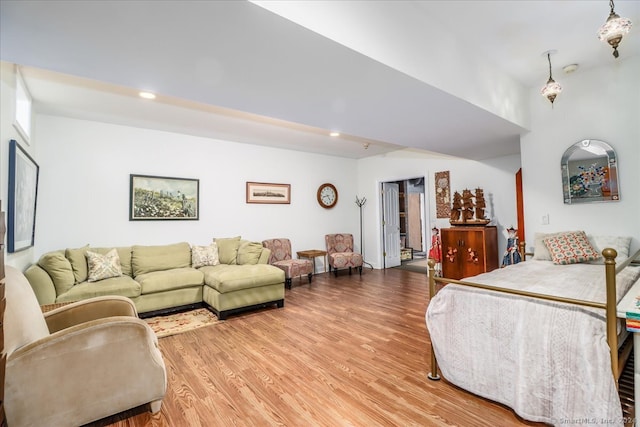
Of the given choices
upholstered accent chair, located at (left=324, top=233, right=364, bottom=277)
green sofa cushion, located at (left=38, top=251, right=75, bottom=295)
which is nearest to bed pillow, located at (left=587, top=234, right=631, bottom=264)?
upholstered accent chair, located at (left=324, top=233, right=364, bottom=277)

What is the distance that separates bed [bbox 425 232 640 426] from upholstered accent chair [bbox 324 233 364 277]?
385 centimetres

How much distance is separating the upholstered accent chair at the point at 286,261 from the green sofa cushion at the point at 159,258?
59.1 inches

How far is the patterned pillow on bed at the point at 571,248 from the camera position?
3008 mm

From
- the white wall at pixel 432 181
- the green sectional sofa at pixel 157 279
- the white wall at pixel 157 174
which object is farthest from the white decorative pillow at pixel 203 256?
the white wall at pixel 432 181

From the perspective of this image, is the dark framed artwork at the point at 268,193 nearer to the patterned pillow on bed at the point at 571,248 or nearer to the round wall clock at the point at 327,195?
the round wall clock at the point at 327,195

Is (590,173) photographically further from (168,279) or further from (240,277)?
(168,279)

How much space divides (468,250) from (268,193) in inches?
144

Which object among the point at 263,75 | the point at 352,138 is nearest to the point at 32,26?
the point at 263,75

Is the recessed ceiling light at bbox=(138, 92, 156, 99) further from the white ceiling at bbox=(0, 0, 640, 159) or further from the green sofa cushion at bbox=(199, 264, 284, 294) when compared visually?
the green sofa cushion at bbox=(199, 264, 284, 294)

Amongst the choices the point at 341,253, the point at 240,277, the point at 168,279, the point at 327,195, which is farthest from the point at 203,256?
the point at 327,195

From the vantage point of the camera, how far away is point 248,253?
4758 millimetres

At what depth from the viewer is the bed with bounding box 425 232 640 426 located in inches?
58.7

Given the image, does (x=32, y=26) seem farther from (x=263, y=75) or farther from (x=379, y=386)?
(x=379, y=386)

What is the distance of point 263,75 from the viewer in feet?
7.02
